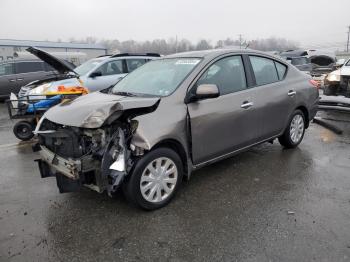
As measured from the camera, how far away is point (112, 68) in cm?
936

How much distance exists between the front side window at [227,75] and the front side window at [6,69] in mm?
11173

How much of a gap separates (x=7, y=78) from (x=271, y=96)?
37.1 ft

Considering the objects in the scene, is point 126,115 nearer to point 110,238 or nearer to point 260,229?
point 110,238

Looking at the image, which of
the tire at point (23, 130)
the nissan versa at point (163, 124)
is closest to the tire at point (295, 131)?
the nissan versa at point (163, 124)

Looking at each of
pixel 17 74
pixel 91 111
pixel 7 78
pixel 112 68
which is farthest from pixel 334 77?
pixel 7 78

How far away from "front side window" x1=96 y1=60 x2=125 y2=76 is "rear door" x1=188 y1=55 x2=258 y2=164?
18.3 feet

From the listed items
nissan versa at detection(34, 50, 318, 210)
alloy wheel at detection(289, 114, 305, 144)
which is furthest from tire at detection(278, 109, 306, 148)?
nissan versa at detection(34, 50, 318, 210)

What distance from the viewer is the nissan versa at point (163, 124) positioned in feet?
10.5

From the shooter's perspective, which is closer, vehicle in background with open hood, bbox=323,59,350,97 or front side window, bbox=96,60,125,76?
vehicle in background with open hood, bbox=323,59,350,97

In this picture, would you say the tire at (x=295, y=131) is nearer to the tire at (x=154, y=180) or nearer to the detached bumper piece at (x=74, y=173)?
the tire at (x=154, y=180)

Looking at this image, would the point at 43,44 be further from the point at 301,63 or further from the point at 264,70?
the point at 264,70

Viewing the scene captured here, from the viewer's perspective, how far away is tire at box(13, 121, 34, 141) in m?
6.59

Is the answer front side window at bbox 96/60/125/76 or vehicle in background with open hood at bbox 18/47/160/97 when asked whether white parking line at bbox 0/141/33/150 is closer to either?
vehicle in background with open hood at bbox 18/47/160/97

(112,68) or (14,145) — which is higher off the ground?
(112,68)
